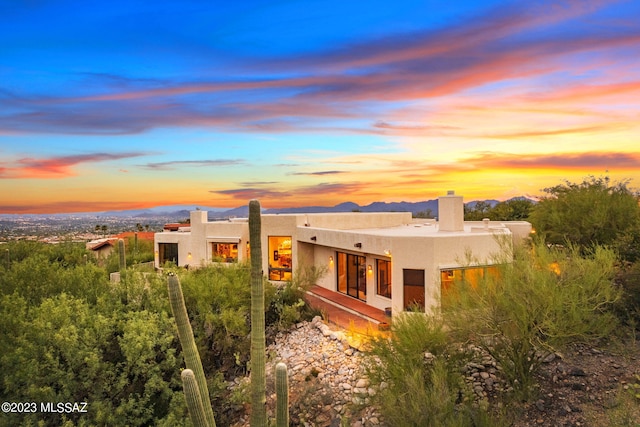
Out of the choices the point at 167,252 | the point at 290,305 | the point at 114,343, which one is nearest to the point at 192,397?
the point at 114,343

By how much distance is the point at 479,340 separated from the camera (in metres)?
11.6

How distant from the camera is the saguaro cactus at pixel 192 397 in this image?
8008 mm

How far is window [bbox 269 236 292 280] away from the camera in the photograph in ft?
78.1

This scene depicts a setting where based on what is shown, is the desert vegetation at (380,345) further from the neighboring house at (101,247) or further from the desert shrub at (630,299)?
the neighboring house at (101,247)

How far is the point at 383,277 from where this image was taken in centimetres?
1770

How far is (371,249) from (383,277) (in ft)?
4.67

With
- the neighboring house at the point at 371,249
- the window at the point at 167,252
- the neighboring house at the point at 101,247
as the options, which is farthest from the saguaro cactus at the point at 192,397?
the neighboring house at the point at 101,247

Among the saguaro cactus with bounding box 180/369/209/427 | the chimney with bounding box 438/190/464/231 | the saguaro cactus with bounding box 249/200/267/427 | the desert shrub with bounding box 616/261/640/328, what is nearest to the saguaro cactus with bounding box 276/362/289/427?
the saguaro cactus with bounding box 249/200/267/427

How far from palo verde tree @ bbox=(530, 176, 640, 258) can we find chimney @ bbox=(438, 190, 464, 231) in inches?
136

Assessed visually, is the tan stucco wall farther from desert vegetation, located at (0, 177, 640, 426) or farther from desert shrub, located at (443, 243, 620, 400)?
desert vegetation, located at (0, 177, 640, 426)

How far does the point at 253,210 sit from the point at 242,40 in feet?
43.9

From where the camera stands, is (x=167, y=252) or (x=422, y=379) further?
(x=167, y=252)

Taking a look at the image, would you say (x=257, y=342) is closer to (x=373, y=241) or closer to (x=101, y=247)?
(x=373, y=241)

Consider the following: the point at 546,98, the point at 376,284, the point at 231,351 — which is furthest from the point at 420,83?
the point at 231,351
